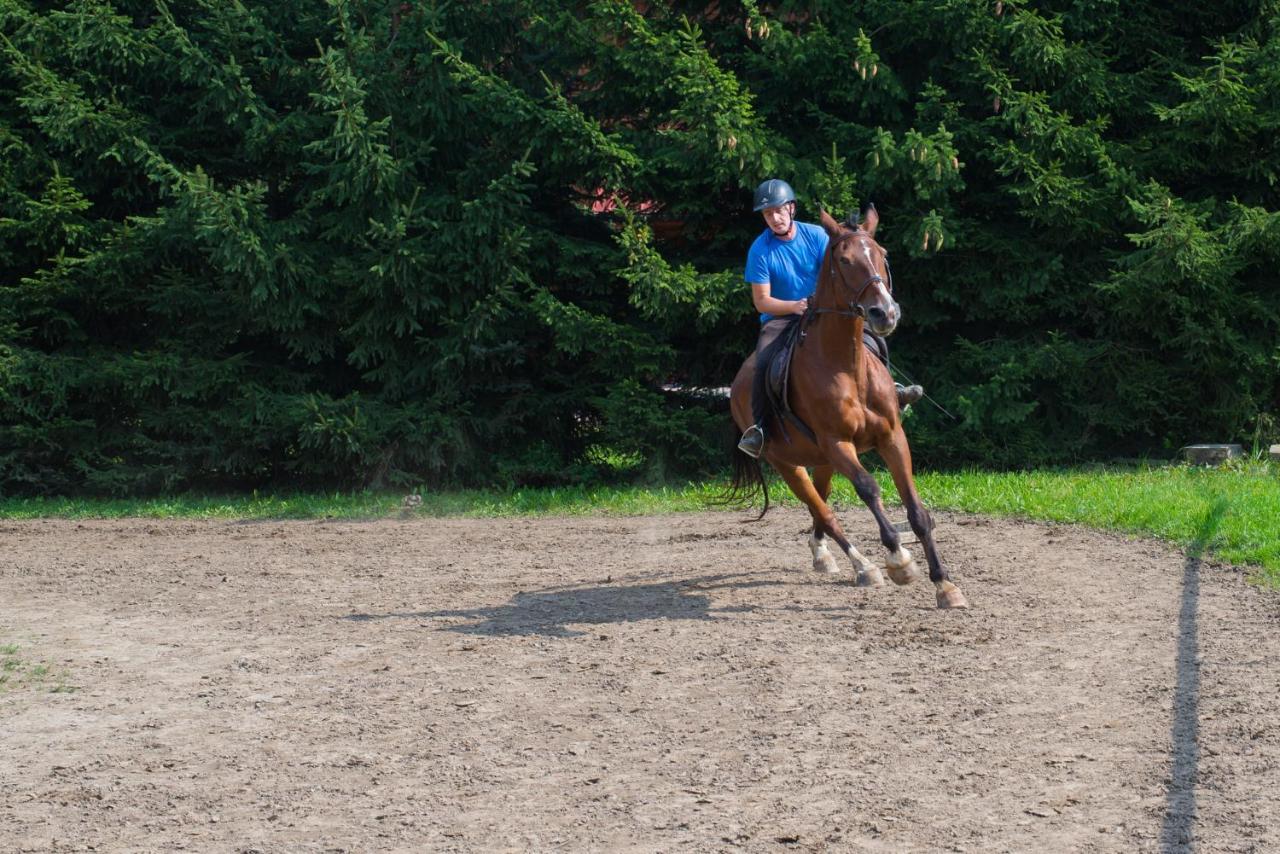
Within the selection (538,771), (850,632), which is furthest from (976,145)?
(538,771)

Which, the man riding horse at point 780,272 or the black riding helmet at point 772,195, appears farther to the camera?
the man riding horse at point 780,272

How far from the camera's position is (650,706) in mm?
6797

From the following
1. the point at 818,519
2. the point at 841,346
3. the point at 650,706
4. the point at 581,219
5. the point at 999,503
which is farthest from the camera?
the point at 581,219

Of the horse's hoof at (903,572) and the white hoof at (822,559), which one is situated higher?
the horse's hoof at (903,572)

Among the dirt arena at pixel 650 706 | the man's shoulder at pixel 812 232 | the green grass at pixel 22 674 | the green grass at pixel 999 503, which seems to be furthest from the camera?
the green grass at pixel 999 503

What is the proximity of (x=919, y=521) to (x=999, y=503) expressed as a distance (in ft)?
14.6

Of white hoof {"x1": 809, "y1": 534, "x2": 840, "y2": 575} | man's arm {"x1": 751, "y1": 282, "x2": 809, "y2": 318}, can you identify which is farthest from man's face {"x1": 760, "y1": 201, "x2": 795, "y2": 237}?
white hoof {"x1": 809, "y1": 534, "x2": 840, "y2": 575}

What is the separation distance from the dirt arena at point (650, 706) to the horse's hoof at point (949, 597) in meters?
0.13

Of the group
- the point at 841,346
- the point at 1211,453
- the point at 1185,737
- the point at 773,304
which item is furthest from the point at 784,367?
the point at 1211,453

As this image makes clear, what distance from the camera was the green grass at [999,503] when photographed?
11.1 m

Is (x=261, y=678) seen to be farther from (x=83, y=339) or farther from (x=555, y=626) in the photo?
(x=83, y=339)

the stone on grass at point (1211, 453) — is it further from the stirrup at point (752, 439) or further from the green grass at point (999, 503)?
the stirrup at point (752, 439)

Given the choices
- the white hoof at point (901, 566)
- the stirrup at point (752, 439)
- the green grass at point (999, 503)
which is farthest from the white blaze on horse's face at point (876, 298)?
the green grass at point (999, 503)

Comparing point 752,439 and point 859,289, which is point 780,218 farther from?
point 752,439
